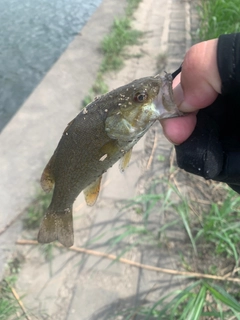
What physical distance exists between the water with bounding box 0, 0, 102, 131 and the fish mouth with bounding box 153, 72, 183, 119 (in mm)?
2740

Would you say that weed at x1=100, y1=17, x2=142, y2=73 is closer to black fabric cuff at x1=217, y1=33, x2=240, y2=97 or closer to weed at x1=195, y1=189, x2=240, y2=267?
weed at x1=195, y1=189, x2=240, y2=267

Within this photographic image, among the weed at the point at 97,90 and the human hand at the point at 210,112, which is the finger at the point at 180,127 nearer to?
the human hand at the point at 210,112

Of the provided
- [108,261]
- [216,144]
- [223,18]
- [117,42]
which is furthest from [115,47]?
[216,144]

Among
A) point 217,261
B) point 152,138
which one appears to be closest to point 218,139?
point 217,261

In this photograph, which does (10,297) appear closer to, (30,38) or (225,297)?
(225,297)

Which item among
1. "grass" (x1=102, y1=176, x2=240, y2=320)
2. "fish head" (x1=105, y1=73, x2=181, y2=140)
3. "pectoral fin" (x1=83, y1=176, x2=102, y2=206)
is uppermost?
"fish head" (x1=105, y1=73, x2=181, y2=140)

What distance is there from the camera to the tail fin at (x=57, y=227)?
5.23 ft

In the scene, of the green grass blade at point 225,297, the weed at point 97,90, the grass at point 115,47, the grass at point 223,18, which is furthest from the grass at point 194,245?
the grass at point 223,18

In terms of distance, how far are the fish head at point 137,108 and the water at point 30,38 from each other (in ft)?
8.71

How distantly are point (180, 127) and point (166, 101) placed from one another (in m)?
0.11

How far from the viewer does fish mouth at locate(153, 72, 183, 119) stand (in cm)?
131

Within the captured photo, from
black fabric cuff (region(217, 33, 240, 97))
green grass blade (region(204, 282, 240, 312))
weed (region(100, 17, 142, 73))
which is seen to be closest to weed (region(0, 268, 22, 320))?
green grass blade (region(204, 282, 240, 312))

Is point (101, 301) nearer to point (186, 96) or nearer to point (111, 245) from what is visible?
point (111, 245)

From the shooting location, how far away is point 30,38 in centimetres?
528
